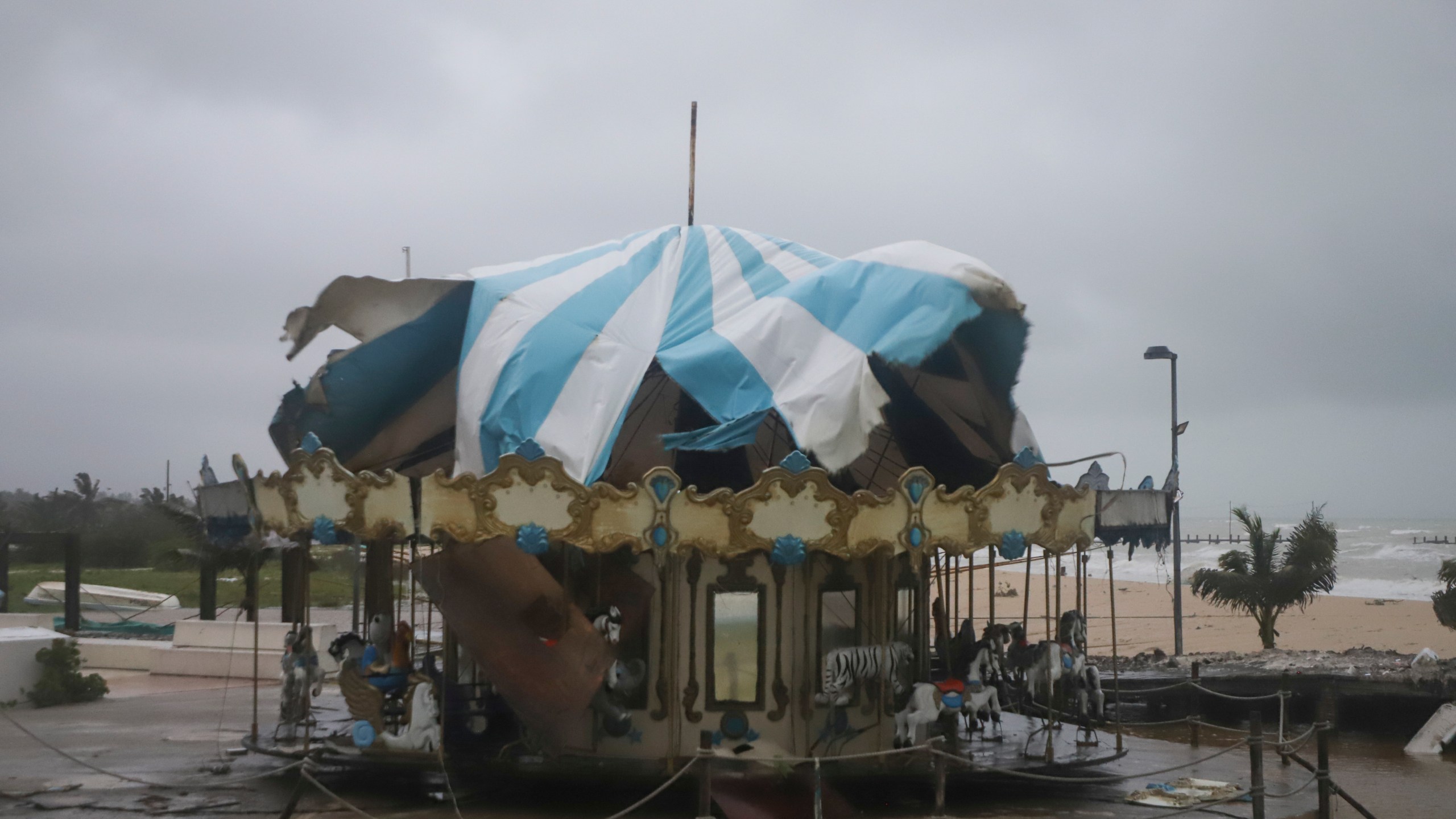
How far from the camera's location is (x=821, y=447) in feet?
38.2

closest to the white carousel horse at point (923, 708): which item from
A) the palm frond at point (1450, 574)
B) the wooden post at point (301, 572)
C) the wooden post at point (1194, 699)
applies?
the wooden post at point (1194, 699)

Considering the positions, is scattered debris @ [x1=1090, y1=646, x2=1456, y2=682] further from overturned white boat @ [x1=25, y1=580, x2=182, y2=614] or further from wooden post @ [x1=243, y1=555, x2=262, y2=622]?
overturned white boat @ [x1=25, y1=580, x2=182, y2=614]

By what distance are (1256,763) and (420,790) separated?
27.0 feet

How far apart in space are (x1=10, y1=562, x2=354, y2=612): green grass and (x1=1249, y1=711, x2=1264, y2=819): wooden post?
119 ft

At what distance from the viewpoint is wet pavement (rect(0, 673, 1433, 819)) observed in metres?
11.7

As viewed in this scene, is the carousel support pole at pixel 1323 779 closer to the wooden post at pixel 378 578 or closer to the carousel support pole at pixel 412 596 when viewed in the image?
the carousel support pole at pixel 412 596

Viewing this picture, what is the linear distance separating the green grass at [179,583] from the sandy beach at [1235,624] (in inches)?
1026

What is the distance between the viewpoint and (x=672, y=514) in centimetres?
1159

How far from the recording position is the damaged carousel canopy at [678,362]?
12.1 metres

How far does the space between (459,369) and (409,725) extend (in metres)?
3.77

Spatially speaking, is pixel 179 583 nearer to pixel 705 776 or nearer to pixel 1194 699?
pixel 1194 699

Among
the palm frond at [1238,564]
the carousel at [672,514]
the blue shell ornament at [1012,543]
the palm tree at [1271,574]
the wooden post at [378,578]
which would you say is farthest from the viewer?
the palm frond at [1238,564]

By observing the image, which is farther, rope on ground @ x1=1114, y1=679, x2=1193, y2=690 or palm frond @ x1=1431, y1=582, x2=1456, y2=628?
palm frond @ x1=1431, y1=582, x2=1456, y2=628

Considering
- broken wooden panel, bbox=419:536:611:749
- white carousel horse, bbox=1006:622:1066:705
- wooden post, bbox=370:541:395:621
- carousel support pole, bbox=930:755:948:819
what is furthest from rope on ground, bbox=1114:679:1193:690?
wooden post, bbox=370:541:395:621
